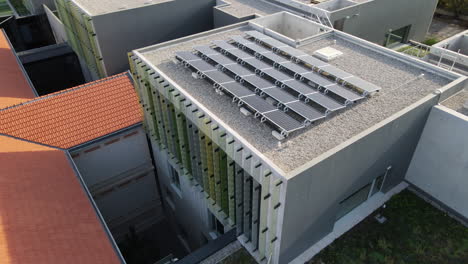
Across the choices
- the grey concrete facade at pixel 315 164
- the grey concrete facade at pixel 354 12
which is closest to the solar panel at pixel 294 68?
the grey concrete facade at pixel 315 164

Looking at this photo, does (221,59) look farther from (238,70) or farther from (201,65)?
(238,70)

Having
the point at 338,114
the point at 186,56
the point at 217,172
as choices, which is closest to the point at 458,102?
the point at 338,114

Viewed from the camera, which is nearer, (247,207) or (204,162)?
(247,207)

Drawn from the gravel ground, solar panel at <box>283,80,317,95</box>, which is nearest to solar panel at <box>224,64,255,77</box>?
solar panel at <box>283,80,317,95</box>

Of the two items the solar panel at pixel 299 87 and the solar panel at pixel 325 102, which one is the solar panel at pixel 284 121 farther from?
the solar panel at pixel 299 87

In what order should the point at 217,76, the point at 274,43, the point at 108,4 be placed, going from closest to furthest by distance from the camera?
the point at 217,76 < the point at 274,43 < the point at 108,4

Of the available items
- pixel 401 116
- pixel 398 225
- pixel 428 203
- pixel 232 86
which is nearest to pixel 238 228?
pixel 232 86

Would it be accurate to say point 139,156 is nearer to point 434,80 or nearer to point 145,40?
point 145,40
